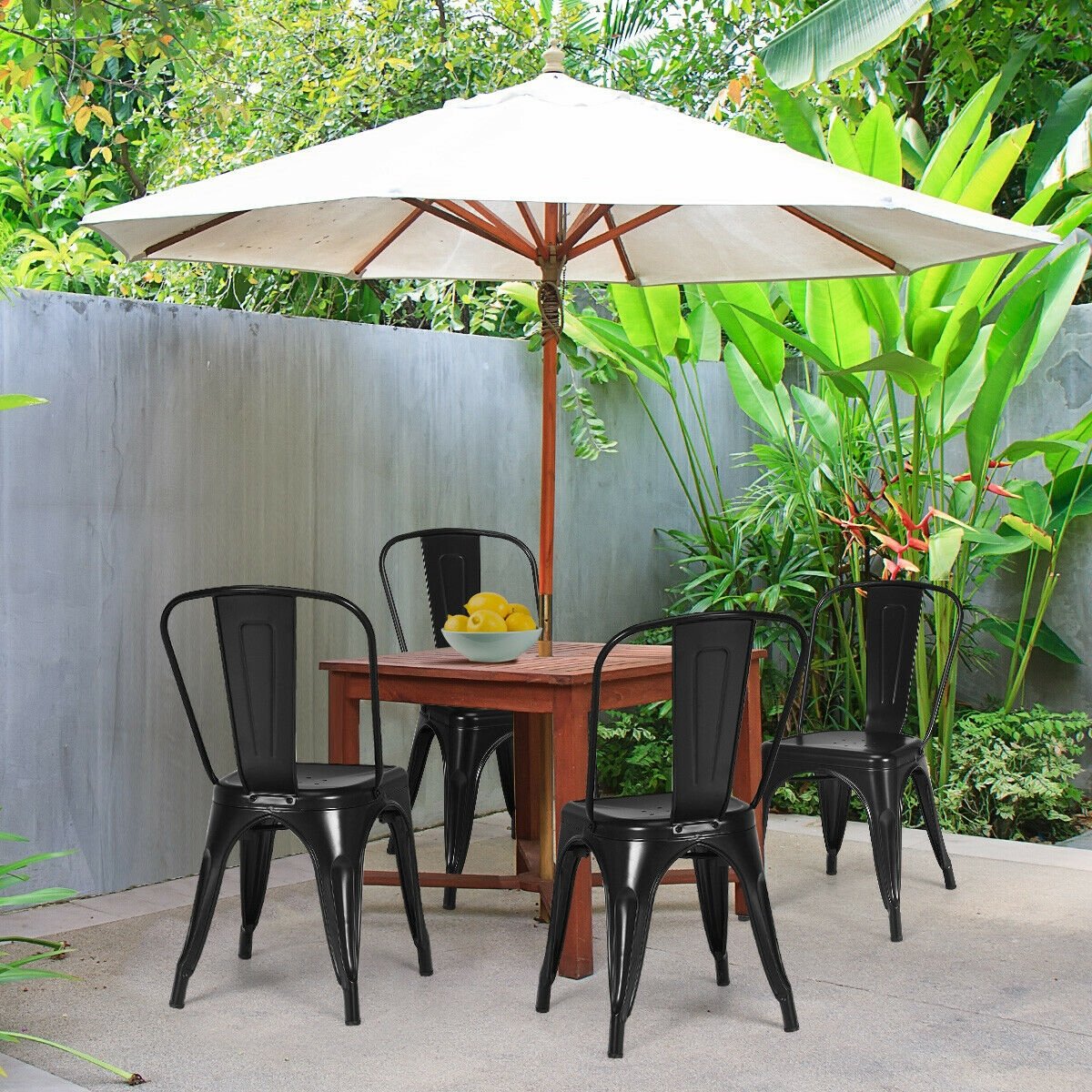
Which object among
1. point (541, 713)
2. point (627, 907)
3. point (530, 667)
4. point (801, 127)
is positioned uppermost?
point (801, 127)

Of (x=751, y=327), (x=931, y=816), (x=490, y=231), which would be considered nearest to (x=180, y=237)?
(x=490, y=231)

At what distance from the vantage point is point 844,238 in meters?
3.71

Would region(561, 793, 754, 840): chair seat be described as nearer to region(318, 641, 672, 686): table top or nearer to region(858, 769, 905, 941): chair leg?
region(318, 641, 672, 686): table top

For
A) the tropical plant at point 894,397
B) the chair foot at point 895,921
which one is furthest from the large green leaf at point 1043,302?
the chair foot at point 895,921

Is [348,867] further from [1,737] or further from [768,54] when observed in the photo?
[768,54]

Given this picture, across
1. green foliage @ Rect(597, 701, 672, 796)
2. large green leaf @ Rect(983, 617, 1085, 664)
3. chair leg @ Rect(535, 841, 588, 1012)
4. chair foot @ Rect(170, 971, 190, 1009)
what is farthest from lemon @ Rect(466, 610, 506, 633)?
large green leaf @ Rect(983, 617, 1085, 664)

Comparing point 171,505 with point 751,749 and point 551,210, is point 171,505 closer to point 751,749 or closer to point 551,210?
point 551,210

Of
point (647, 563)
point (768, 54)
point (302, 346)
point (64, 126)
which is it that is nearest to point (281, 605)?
point (302, 346)

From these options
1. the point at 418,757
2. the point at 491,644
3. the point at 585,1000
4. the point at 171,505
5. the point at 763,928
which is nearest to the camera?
the point at 763,928

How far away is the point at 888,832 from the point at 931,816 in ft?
1.43

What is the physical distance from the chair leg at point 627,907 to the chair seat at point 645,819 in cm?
2

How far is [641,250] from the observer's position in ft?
14.0

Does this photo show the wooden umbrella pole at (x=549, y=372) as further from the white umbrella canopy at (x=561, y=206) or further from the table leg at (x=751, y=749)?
the table leg at (x=751, y=749)

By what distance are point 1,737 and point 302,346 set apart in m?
1.62
